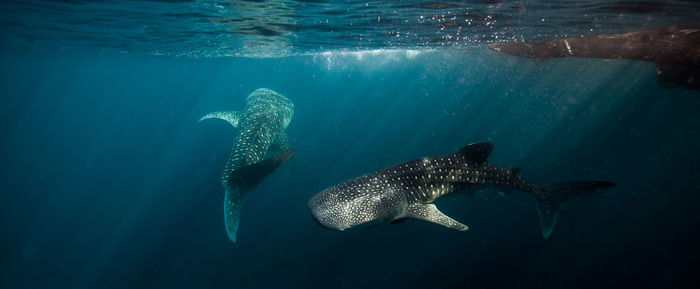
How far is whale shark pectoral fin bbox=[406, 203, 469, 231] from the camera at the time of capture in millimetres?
4852

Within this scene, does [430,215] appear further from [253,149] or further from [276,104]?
[276,104]

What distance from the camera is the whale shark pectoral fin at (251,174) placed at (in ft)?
19.5

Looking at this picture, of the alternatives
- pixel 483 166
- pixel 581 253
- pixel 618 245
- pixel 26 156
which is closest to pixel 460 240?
pixel 581 253

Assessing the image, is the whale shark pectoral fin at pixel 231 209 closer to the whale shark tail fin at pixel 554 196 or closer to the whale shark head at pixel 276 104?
the whale shark tail fin at pixel 554 196

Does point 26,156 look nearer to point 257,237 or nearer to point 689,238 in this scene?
point 257,237

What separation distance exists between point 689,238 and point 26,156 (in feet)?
248

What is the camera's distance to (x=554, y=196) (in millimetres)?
6516

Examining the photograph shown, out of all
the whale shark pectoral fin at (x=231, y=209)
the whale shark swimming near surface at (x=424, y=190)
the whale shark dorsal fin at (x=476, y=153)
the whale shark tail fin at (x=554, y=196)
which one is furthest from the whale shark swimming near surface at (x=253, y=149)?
the whale shark tail fin at (x=554, y=196)

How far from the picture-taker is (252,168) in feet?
20.4

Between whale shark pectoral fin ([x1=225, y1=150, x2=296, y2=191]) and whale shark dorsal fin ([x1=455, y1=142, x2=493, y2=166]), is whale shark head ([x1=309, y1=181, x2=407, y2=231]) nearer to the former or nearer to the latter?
whale shark pectoral fin ([x1=225, y1=150, x2=296, y2=191])

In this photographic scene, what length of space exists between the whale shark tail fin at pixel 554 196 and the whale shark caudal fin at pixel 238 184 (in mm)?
6066

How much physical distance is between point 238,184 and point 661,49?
11937 mm

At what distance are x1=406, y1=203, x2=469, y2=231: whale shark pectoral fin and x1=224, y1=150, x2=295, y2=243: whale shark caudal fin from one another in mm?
2840

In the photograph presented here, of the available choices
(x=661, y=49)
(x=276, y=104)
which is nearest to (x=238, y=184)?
(x=276, y=104)
